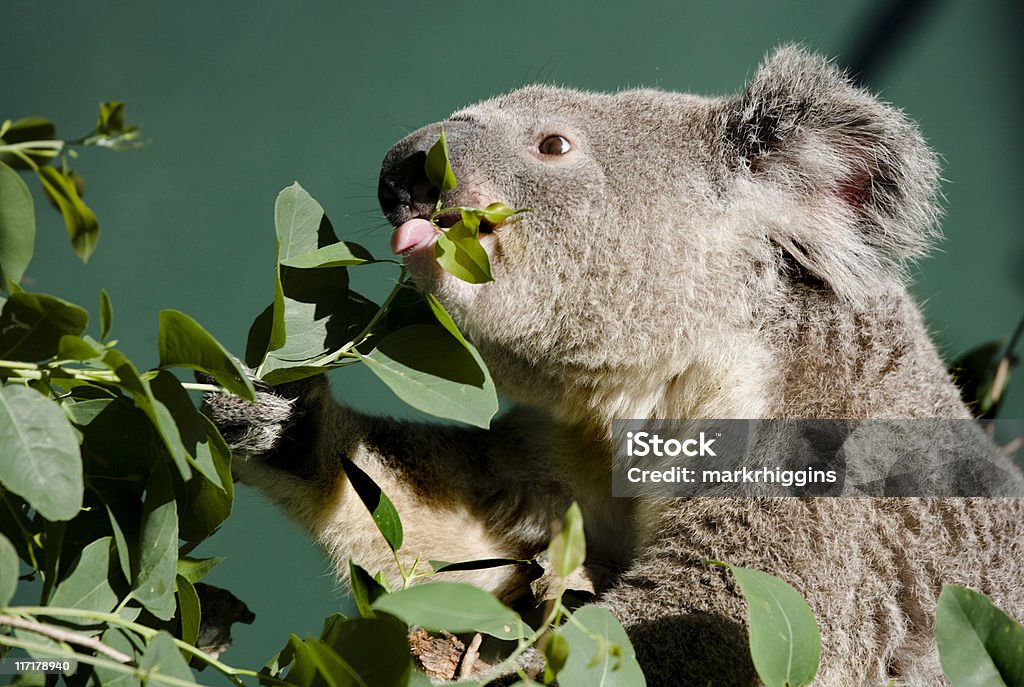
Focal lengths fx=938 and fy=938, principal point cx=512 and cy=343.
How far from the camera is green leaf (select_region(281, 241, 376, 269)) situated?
1.23 m

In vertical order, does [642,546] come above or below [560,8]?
below

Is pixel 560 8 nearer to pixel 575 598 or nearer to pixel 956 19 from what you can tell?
pixel 956 19

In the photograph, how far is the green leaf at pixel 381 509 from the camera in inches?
53.5

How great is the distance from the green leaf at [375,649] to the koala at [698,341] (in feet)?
2.06

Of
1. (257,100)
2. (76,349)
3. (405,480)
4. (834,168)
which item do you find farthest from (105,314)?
(257,100)

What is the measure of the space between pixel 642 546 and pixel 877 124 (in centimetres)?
89

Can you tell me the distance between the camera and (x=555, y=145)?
1.77 meters

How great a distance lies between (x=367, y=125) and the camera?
269cm

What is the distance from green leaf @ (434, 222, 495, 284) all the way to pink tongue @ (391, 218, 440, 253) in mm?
305

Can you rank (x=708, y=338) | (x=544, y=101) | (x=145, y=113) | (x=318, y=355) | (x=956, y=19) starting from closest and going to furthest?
(x=318, y=355) → (x=708, y=338) → (x=544, y=101) → (x=145, y=113) → (x=956, y=19)

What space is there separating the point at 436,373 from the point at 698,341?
0.65 meters

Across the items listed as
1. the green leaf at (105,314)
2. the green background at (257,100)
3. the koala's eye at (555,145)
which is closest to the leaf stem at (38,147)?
the green leaf at (105,314)

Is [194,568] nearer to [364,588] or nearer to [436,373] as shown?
[364,588]

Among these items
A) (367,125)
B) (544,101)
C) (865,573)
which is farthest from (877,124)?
(367,125)
